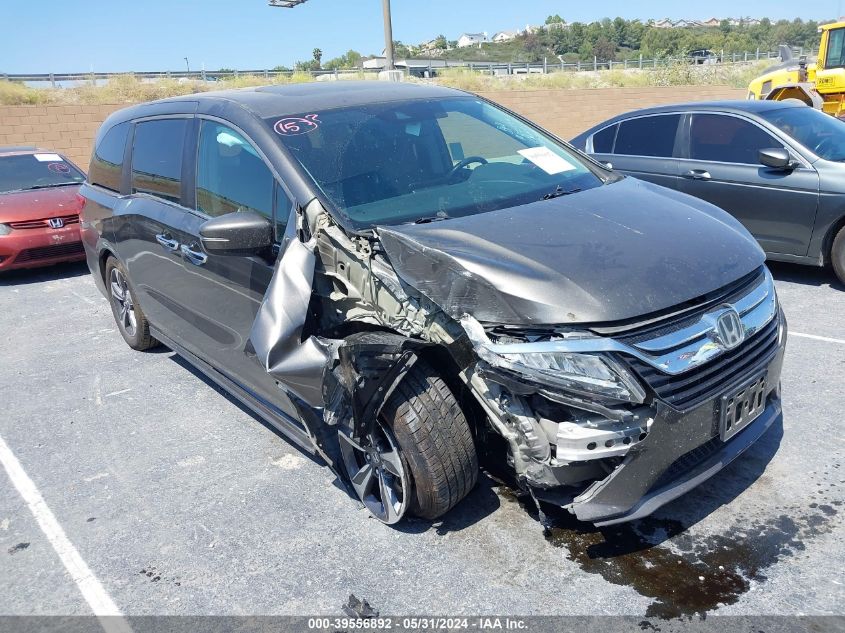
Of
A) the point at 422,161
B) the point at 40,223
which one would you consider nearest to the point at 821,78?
the point at 422,161

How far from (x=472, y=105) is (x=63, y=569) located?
3.23 m

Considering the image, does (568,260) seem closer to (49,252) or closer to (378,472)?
(378,472)

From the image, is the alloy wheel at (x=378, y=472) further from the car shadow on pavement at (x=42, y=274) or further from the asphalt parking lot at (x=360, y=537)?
the car shadow on pavement at (x=42, y=274)

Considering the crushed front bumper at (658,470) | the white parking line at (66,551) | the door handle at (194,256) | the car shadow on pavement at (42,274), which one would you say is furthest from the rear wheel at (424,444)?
the car shadow on pavement at (42,274)

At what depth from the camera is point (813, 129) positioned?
6520 millimetres

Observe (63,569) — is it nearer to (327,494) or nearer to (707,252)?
(327,494)

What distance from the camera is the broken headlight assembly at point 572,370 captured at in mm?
2477

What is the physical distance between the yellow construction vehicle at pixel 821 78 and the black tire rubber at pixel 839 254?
7804 mm

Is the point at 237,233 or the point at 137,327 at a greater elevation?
the point at 237,233

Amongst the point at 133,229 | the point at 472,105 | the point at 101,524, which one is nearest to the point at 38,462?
the point at 101,524

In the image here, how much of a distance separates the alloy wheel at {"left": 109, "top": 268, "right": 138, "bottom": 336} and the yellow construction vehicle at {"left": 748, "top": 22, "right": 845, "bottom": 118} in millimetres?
11756

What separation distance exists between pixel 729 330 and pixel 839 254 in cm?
396

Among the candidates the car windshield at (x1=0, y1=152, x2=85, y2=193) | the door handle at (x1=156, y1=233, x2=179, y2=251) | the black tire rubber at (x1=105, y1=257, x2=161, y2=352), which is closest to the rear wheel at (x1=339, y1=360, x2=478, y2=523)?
the door handle at (x1=156, y1=233, x2=179, y2=251)

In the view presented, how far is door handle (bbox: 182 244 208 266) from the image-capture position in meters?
3.95
